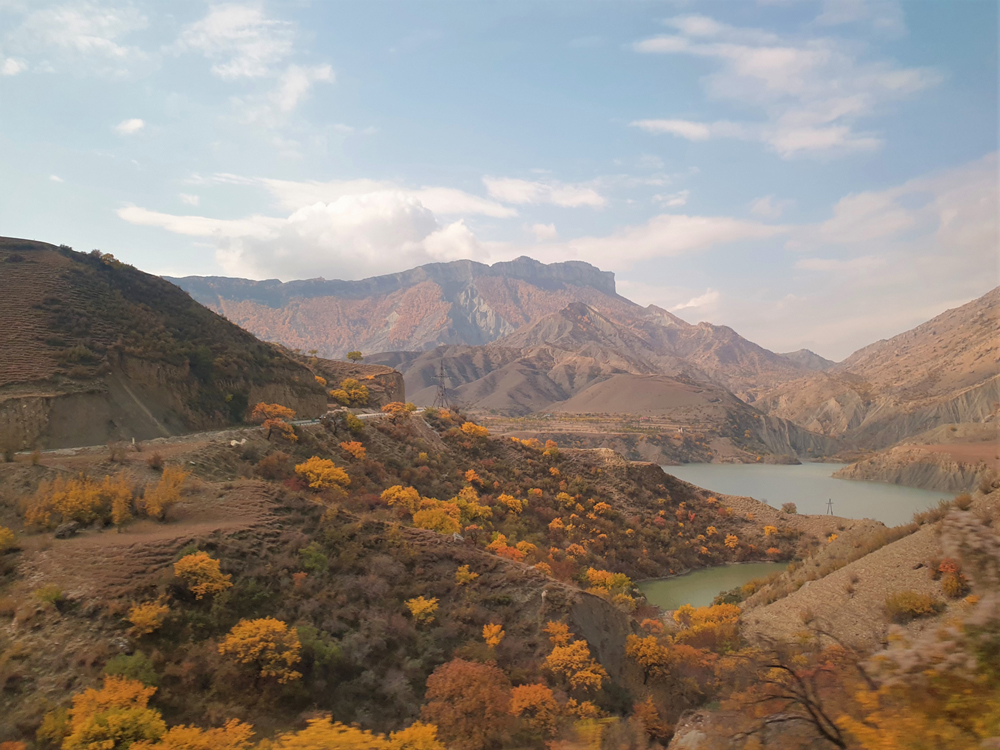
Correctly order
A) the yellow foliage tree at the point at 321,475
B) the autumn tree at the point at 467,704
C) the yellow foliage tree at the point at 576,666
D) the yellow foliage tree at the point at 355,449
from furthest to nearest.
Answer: the yellow foliage tree at the point at 355,449
the yellow foliage tree at the point at 321,475
the yellow foliage tree at the point at 576,666
the autumn tree at the point at 467,704

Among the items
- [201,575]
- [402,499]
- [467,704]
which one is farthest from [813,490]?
Answer: [201,575]

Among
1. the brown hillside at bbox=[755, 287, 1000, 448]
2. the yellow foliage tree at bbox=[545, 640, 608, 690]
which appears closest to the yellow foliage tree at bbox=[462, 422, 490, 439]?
the yellow foliage tree at bbox=[545, 640, 608, 690]

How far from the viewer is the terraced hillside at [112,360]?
75.6 feet

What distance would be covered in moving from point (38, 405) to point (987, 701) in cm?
2911

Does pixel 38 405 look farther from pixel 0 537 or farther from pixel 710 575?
pixel 710 575

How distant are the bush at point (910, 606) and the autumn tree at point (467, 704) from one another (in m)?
12.5

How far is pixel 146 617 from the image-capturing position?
1032cm

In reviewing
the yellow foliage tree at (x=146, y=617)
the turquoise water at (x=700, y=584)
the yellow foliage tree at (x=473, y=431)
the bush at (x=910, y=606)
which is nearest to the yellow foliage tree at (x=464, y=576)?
the yellow foliage tree at (x=146, y=617)

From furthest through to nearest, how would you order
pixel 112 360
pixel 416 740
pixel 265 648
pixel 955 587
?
pixel 112 360 → pixel 955 587 → pixel 265 648 → pixel 416 740

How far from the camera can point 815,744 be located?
5703mm

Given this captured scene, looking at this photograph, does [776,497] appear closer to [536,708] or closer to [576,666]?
[576,666]

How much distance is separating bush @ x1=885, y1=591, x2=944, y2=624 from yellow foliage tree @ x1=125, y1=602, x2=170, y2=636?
64.2 ft

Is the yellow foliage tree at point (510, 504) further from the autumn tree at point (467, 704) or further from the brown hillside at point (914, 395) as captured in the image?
the brown hillside at point (914, 395)

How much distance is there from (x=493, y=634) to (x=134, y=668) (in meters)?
7.71
